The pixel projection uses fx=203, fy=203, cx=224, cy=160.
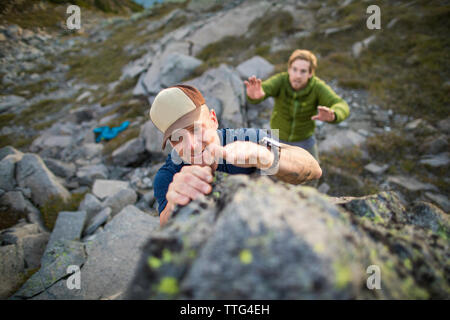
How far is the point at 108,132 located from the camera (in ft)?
33.3

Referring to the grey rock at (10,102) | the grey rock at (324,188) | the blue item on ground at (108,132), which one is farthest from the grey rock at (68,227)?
the grey rock at (10,102)

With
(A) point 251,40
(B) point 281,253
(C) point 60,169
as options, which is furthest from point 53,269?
(A) point 251,40

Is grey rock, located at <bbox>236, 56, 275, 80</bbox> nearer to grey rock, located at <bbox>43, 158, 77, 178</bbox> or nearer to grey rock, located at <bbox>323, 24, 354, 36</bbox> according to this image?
grey rock, located at <bbox>323, 24, 354, 36</bbox>

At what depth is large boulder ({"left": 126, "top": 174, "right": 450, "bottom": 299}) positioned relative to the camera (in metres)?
0.93

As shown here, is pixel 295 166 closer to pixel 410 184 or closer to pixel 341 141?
pixel 410 184

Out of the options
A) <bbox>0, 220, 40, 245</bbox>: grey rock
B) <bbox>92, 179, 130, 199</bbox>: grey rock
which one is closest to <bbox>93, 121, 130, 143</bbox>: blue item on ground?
<bbox>92, 179, 130, 199</bbox>: grey rock

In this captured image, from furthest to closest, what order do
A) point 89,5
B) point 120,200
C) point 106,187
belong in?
point 89,5, point 106,187, point 120,200

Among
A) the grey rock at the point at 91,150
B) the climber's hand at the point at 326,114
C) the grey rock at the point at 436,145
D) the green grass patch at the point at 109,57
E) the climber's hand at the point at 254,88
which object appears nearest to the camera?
the climber's hand at the point at 326,114

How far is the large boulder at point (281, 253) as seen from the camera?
0.93 m

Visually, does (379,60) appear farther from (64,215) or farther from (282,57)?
(64,215)

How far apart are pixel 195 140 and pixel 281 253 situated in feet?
4.39

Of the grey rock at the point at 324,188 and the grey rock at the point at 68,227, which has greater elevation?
the grey rock at the point at 324,188

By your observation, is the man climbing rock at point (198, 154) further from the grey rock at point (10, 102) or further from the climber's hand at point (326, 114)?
the grey rock at point (10, 102)

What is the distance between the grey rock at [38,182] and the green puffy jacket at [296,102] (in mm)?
6278
